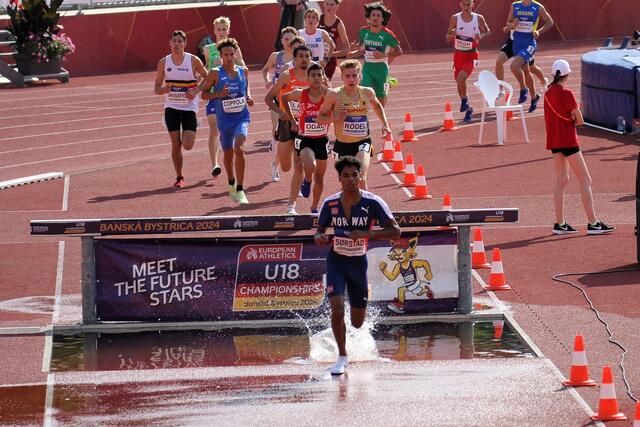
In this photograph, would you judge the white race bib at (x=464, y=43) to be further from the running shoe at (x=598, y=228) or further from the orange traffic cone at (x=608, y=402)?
the orange traffic cone at (x=608, y=402)

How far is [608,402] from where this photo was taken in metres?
9.16

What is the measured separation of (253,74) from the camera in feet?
114

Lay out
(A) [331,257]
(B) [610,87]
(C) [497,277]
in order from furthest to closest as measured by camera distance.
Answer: (B) [610,87], (C) [497,277], (A) [331,257]

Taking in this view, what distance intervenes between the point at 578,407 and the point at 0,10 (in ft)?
90.2

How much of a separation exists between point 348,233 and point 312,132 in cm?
509

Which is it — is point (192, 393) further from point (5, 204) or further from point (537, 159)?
point (537, 159)

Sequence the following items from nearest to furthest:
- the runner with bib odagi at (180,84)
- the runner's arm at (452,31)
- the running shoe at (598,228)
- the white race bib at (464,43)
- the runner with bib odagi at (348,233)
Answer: the runner with bib odagi at (348,233)
the running shoe at (598,228)
the runner with bib odagi at (180,84)
the white race bib at (464,43)
the runner's arm at (452,31)

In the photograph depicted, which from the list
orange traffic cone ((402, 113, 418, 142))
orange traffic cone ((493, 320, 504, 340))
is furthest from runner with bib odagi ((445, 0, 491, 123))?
orange traffic cone ((493, 320, 504, 340))

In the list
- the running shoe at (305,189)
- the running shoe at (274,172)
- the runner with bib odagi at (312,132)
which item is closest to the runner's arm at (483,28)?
the running shoe at (274,172)

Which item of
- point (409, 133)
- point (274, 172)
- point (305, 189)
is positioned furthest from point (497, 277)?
point (409, 133)

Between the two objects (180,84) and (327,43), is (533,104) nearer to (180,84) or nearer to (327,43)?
(327,43)

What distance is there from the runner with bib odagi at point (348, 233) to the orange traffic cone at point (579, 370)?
177 centimetres

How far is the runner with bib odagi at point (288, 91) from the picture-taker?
1652cm

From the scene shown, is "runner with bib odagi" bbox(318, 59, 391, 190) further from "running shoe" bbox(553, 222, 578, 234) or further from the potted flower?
the potted flower
